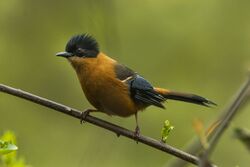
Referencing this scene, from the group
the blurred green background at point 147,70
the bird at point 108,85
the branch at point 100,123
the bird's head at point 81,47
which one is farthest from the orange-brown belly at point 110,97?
the blurred green background at point 147,70

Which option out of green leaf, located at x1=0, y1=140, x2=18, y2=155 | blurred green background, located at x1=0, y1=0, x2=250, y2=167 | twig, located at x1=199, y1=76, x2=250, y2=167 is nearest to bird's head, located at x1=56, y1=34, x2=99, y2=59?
green leaf, located at x1=0, y1=140, x2=18, y2=155

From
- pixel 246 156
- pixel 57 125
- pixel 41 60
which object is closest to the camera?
pixel 246 156

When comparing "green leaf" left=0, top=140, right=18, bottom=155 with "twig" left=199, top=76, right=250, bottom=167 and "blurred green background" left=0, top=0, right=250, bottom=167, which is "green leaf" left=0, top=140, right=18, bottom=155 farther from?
"blurred green background" left=0, top=0, right=250, bottom=167

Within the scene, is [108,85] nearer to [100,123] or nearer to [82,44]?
[82,44]

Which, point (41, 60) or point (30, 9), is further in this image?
point (41, 60)

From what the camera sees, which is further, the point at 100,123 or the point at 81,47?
the point at 81,47

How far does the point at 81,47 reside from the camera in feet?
19.0

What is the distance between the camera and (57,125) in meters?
9.34

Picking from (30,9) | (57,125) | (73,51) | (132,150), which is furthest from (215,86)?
(73,51)

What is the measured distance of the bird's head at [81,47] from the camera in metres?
5.72

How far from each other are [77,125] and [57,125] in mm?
308

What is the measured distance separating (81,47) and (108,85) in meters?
0.50

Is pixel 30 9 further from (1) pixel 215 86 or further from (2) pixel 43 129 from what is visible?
(1) pixel 215 86

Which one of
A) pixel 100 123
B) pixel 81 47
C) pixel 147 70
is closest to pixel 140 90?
pixel 81 47
